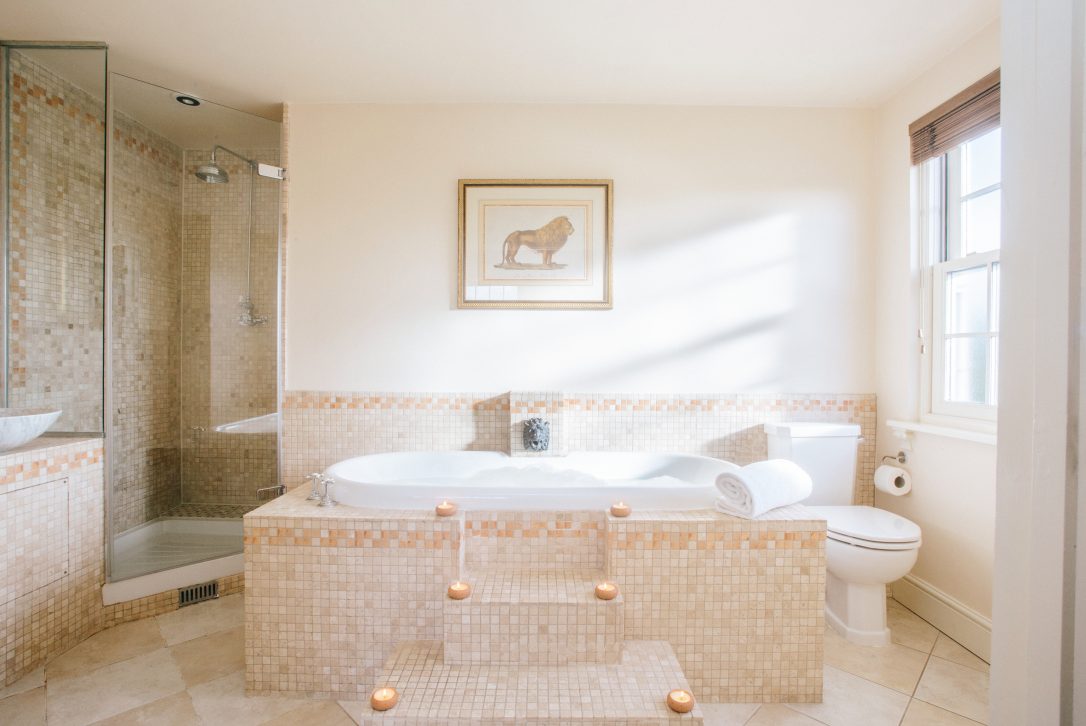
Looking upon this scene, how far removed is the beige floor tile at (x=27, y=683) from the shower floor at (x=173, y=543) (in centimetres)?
42

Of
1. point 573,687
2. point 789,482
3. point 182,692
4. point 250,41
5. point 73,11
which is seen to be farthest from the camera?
point 250,41

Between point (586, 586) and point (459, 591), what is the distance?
0.43 metres

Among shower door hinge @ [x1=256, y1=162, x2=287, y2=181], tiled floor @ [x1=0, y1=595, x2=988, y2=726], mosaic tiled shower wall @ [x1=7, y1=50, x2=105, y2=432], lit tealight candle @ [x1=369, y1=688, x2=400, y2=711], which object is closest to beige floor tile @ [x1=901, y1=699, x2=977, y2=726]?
tiled floor @ [x1=0, y1=595, x2=988, y2=726]

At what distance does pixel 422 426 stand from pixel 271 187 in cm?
153

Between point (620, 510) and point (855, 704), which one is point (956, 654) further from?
point (620, 510)

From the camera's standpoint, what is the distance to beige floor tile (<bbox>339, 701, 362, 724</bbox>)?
5.43 ft

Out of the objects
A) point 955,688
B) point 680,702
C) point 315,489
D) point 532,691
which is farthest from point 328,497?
point 955,688

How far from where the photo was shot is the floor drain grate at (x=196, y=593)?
2346 mm

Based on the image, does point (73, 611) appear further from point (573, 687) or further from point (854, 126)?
point (854, 126)

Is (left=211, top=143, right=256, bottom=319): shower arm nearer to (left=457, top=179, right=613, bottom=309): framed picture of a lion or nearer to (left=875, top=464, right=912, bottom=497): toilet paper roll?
(left=457, top=179, right=613, bottom=309): framed picture of a lion

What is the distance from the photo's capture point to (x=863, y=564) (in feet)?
6.45

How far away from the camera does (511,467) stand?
100 inches

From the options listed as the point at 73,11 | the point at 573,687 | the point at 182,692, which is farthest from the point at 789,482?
the point at 73,11

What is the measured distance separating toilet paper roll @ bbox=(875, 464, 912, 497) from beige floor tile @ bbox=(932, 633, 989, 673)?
24.6 inches
